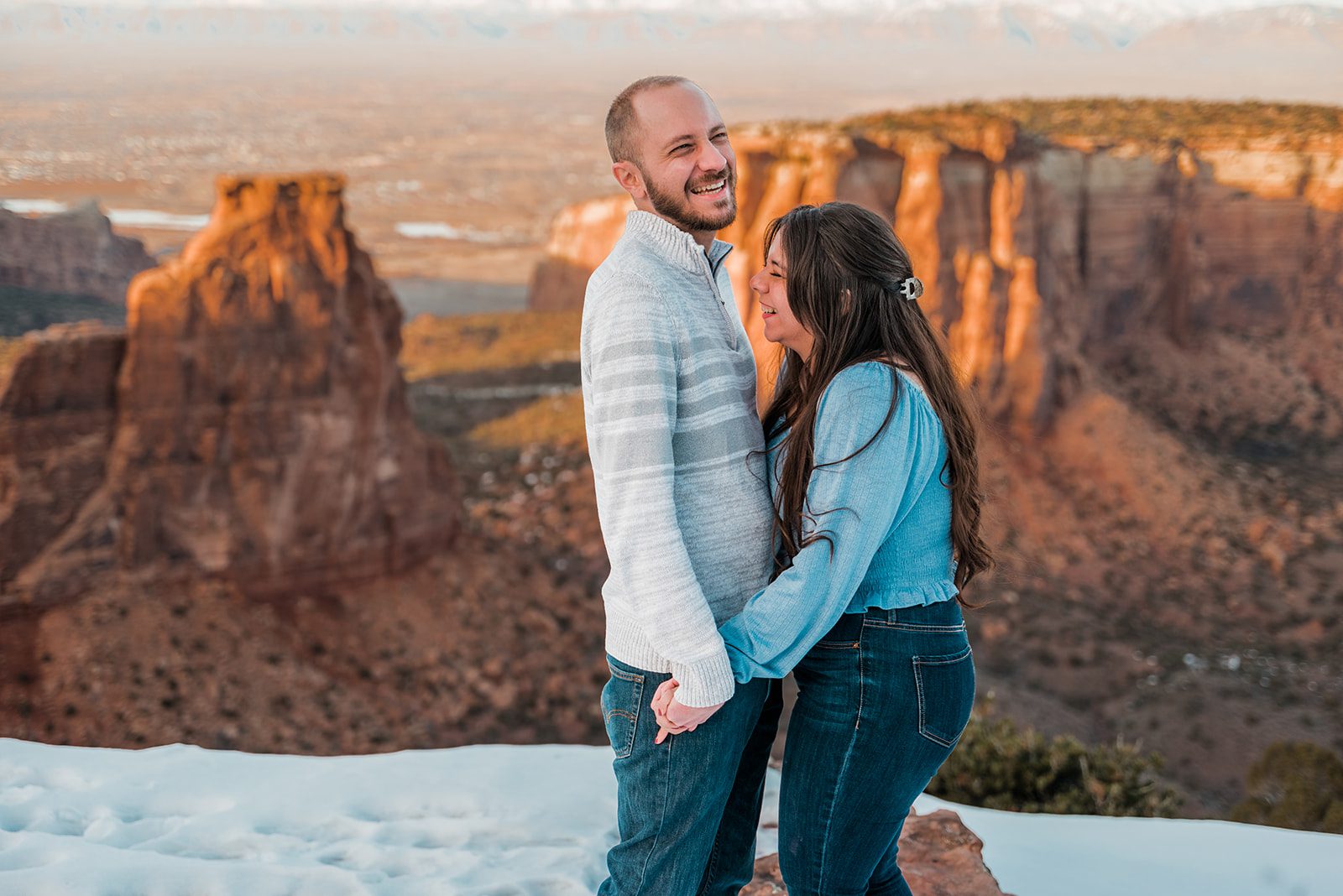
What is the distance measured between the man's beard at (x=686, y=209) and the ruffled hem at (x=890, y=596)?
1.25 meters

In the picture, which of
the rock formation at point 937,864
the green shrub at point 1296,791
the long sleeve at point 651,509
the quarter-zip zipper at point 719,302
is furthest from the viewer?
the green shrub at point 1296,791

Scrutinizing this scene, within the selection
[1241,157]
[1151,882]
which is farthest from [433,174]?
[1151,882]

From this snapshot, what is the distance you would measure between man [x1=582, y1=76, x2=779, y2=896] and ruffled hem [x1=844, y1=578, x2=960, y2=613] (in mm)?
322

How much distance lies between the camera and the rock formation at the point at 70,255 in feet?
123

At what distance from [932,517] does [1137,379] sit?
3328 centimetres

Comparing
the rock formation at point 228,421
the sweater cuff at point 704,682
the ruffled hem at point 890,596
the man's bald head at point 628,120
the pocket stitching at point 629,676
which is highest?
the man's bald head at point 628,120

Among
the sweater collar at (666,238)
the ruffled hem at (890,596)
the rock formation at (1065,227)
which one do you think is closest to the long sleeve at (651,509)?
the sweater collar at (666,238)

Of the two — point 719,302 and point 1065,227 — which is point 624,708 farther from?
point 1065,227

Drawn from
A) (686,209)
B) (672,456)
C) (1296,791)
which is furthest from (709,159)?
(1296,791)

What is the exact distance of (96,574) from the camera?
15750 millimetres

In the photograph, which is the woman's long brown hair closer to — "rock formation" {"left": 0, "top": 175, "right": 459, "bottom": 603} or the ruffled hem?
the ruffled hem

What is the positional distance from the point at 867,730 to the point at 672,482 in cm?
98

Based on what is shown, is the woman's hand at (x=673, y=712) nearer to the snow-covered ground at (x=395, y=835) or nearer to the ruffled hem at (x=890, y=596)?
the ruffled hem at (x=890, y=596)

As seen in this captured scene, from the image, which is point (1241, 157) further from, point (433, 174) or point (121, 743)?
point (433, 174)
